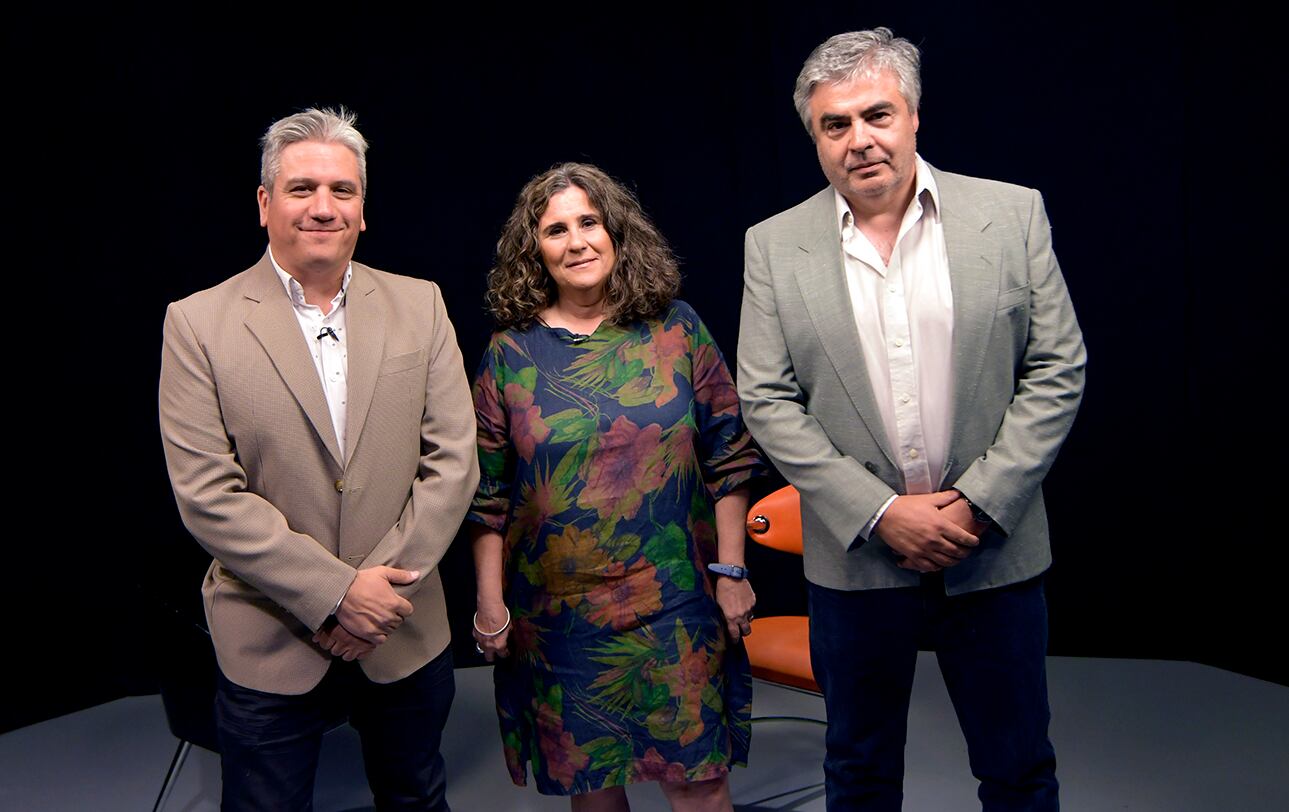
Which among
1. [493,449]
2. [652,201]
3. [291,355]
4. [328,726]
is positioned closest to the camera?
[291,355]

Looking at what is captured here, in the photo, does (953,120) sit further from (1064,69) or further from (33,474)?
(33,474)

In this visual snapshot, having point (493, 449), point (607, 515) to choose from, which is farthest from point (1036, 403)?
point (493, 449)

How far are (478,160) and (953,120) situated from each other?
1686 millimetres

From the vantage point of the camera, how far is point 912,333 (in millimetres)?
2328

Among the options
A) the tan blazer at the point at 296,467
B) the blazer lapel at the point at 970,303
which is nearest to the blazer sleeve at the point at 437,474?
the tan blazer at the point at 296,467

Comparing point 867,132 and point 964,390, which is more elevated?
point 867,132

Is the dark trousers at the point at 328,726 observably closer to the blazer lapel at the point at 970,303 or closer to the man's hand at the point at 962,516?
the man's hand at the point at 962,516

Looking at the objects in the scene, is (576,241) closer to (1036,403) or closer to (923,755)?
(1036,403)

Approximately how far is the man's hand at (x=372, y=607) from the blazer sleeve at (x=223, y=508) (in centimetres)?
3

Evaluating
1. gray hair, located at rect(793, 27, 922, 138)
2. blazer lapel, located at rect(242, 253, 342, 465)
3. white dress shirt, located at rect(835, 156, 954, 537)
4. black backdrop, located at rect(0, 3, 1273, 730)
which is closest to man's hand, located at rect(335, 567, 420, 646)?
blazer lapel, located at rect(242, 253, 342, 465)

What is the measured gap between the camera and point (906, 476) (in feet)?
7.75

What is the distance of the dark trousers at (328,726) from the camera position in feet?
7.70

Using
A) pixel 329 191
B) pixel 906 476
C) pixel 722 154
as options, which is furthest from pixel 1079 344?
pixel 722 154

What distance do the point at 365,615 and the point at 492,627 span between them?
14.3 inches
